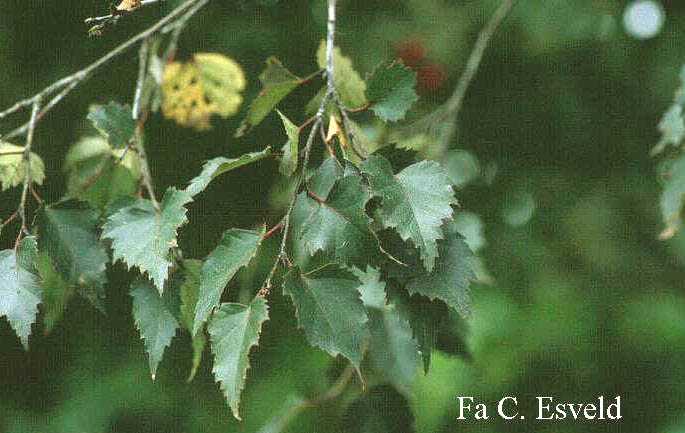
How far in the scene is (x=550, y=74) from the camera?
7.57 ft

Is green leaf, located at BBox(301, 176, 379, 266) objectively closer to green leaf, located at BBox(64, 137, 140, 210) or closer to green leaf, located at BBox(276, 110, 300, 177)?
green leaf, located at BBox(276, 110, 300, 177)

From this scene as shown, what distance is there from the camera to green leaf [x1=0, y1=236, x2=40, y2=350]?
0.68 m

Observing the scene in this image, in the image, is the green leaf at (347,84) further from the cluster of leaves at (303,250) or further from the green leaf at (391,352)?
the green leaf at (391,352)

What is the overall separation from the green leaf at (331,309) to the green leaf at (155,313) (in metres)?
0.16

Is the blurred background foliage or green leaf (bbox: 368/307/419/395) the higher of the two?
the blurred background foliage

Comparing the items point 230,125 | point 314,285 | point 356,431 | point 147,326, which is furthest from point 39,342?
point 314,285

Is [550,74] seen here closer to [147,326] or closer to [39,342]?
[39,342]

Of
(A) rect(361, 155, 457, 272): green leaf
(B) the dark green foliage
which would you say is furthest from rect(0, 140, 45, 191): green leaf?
(B) the dark green foliage

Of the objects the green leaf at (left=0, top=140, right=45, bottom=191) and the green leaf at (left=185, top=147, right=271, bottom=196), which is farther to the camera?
the green leaf at (left=0, top=140, right=45, bottom=191)

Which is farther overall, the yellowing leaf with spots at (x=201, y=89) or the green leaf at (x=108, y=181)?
the yellowing leaf with spots at (x=201, y=89)

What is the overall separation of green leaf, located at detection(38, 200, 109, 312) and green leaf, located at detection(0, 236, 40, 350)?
2.0 inches

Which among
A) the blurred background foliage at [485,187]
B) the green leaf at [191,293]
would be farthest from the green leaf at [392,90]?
the blurred background foliage at [485,187]

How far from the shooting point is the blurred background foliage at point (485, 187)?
1.94m

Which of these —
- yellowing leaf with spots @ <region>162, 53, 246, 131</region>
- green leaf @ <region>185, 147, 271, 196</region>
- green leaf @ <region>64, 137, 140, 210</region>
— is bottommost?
green leaf @ <region>185, 147, 271, 196</region>
